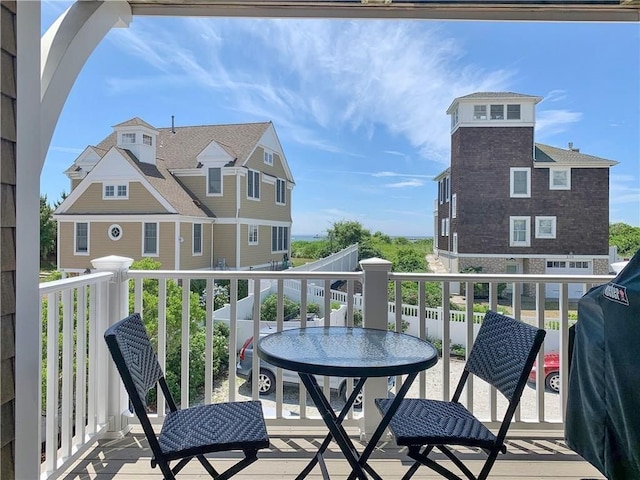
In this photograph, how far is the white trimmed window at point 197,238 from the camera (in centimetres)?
1534

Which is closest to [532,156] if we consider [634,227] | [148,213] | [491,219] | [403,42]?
[491,219]

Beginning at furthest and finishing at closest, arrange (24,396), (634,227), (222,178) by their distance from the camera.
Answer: (222,178)
(634,227)
(24,396)

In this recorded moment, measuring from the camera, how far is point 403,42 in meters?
16.4

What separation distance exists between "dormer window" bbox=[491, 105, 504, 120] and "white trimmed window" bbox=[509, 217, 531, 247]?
4100mm

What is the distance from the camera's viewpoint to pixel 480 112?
16.5m

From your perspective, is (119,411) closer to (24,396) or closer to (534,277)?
(24,396)

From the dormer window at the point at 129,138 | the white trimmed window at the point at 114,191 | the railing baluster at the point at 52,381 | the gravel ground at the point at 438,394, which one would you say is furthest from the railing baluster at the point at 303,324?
the dormer window at the point at 129,138

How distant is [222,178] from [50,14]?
45.6 ft

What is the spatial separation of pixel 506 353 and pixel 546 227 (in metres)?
16.9

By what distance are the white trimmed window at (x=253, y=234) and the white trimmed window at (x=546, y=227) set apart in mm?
11488

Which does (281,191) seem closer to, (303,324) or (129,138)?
(129,138)

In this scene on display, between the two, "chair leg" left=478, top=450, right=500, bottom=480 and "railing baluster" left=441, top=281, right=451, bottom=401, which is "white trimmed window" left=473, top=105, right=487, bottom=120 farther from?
"chair leg" left=478, top=450, right=500, bottom=480

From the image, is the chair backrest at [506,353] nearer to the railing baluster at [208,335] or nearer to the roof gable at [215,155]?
the railing baluster at [208,335]

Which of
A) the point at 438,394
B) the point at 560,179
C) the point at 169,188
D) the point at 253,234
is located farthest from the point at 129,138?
the point at 560,179
